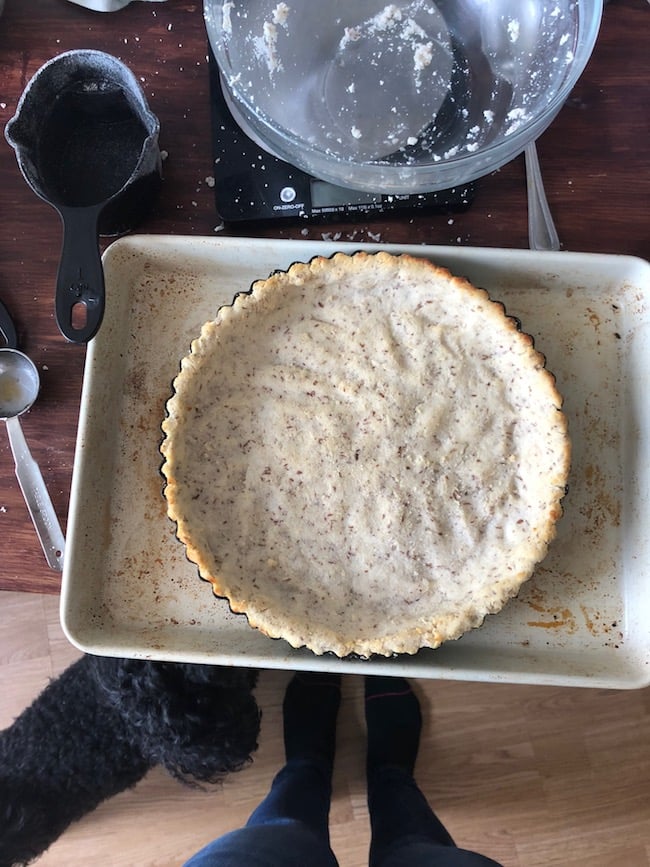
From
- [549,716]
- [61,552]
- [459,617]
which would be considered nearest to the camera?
[459,617]

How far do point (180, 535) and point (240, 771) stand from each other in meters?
0.88

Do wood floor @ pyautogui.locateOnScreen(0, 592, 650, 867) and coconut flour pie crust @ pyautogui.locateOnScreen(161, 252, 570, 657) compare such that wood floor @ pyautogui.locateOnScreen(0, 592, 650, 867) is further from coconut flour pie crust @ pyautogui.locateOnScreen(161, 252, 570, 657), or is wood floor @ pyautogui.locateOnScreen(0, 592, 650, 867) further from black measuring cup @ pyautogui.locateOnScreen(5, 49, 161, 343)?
black measuring cup @ pyautogui.locateOnScreen(5, 49, 161, 343)

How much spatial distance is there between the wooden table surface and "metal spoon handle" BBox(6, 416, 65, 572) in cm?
3

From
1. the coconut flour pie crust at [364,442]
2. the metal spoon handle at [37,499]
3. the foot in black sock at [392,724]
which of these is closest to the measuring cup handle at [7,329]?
the metal spoon handle at [37,499]

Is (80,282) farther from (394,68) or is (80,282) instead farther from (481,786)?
(481,786)

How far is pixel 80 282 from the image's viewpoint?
938 mm

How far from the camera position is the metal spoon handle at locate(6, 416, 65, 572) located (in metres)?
1.09

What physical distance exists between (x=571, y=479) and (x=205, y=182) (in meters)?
0.73

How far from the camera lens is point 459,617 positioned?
3.21 feet

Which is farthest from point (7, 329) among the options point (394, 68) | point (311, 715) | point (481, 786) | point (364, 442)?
point (481, 786)

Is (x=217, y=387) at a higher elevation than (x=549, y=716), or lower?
higher

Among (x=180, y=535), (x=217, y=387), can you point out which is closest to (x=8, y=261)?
(x=217, y=387)

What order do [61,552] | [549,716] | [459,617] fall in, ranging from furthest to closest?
[549,716]
[61,552]
[459,617]

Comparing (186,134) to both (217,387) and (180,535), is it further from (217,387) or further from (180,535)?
(180,535)
